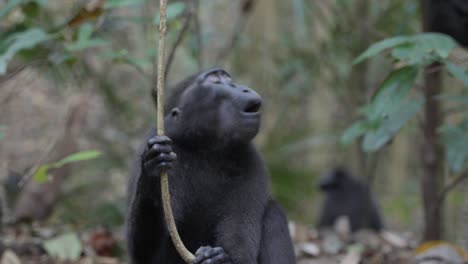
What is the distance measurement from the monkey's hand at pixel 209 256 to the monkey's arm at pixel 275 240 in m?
0.45

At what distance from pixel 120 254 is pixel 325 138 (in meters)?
3.16

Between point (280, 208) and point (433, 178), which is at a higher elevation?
point (280, 208)

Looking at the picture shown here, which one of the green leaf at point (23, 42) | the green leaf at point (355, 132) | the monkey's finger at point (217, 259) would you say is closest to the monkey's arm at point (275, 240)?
the monkey's finger at point (217, 259)

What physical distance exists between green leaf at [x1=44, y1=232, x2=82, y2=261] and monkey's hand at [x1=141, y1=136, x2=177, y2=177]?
202 centimetres

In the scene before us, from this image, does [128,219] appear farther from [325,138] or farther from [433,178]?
[325,138]

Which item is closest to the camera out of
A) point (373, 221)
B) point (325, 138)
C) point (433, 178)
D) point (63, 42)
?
point (63, 42)

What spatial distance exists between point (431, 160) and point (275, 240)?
6.54 ft

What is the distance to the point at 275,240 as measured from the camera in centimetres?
299

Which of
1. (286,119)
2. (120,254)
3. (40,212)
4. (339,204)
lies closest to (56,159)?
(40,212)

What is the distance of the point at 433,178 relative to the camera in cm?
452

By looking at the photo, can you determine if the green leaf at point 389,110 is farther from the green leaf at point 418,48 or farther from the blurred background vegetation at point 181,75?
the blurred background vegetation at point 181,75

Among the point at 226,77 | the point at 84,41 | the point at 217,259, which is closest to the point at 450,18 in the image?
the point at 226,77

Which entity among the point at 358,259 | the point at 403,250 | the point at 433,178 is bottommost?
the point at 403,250

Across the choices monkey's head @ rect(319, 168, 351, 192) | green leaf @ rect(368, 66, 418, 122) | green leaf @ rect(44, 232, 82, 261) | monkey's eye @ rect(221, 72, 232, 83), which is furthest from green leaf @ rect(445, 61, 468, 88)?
monkey's head @ rect(319, 168, 351, 192)
